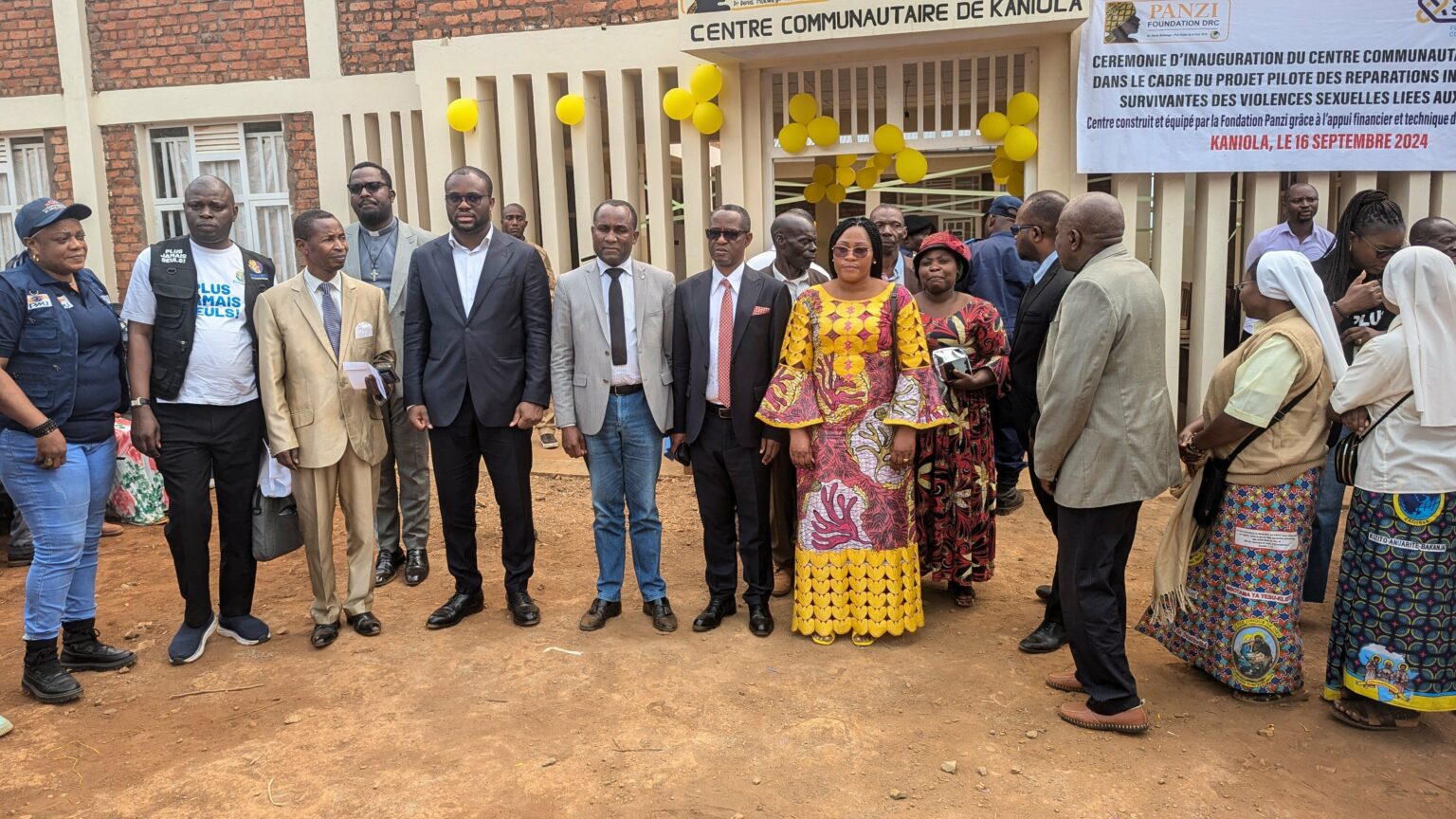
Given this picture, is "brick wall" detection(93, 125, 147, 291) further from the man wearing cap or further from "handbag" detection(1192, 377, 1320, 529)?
"handbag" detection(1192, 377, 1320, 529)

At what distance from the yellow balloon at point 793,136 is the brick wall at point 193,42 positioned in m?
4.60

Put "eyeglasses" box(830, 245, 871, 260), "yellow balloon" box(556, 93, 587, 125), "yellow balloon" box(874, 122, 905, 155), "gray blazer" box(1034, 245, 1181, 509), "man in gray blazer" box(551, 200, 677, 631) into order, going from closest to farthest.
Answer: "gray blazer" box(1034, 245, 1181, 509)
"eyeglasses" box(830, 245, 871, 260)
"man in gray blazer" box(551, 200, 677, 631)
"yellow balloon" box(874, 122, 905, 155)
"yellow balloon" box(556, 93, 587, 125)

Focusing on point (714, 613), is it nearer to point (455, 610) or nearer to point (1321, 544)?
point (455, 610)

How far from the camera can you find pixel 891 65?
7363 millimetres

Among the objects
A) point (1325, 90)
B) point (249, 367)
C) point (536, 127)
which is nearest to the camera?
point (249, 367)

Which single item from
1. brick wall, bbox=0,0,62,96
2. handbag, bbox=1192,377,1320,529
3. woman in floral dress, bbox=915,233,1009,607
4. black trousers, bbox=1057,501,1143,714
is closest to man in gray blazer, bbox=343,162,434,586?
woman in floral dress, bbox=915,233,1009,607

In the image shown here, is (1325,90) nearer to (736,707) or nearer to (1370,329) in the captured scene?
(1370,329)

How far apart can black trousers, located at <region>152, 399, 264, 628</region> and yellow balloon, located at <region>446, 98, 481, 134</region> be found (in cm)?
Answer: 439

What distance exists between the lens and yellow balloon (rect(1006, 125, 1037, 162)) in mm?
7016

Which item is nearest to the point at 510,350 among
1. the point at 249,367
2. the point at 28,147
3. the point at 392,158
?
the point at 249,367

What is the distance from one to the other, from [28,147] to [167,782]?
890 centimetres

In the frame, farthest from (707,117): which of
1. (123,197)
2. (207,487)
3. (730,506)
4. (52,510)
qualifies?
(123,197)

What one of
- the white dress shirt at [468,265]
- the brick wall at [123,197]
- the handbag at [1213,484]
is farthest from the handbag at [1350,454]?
the brick wall at [123,197]

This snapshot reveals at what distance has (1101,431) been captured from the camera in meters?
3.38
